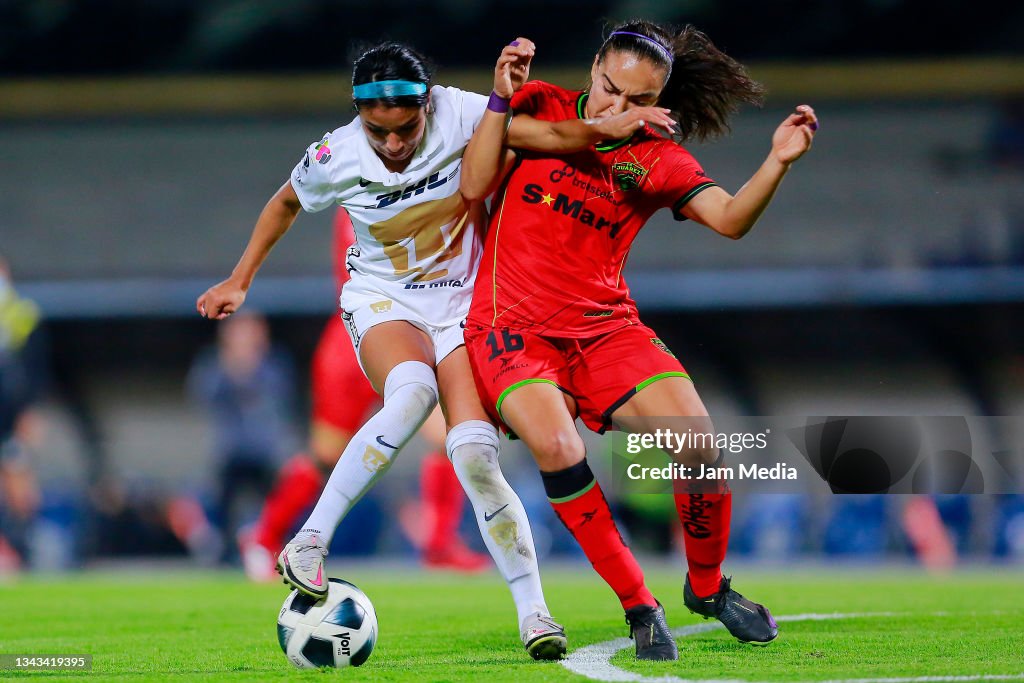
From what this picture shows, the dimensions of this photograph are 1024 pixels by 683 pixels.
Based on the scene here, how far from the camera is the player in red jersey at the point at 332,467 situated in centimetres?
743

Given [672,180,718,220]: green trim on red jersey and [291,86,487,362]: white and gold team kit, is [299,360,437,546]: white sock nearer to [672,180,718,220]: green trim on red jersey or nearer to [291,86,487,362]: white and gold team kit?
[291,86,487,362]: white and gold team kit

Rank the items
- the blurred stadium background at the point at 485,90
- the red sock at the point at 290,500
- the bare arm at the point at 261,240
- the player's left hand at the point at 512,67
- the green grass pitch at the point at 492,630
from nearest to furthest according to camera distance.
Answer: the green grass pitch at the point at 492,630
the player's left hand at the point at 512,67
the bare arm at the point at 261,240
the red sock at the point at 290,500
the blurred stadium background at the point at 485,90

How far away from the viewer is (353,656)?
367 centimetres

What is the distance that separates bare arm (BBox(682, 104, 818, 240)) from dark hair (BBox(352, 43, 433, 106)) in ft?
3.24

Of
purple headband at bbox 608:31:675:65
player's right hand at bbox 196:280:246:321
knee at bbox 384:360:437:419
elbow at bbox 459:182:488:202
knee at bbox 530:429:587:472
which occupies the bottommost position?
knee at bbox 530:429:587:472

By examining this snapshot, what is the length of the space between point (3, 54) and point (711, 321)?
8198mm

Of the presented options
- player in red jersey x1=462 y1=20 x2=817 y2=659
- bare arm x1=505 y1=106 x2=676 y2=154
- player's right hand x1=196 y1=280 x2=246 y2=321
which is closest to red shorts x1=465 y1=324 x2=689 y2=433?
player in red jersey x1=462 y1=20 x2=817 y2=659

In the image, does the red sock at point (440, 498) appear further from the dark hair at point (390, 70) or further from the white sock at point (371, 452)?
the dark hair at point (390, 70)

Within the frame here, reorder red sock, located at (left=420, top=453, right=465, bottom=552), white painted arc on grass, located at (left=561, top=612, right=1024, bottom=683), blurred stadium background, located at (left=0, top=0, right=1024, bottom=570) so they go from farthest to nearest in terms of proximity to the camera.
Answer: blurred stadium background, located at (left=0, top=0, right=1024, bottom=570) → red sock, located at (left=420, top=453, right=465, bottom=552) → white painted arc on grass, located at (left=561, top=612, right=1024, bottom=683)

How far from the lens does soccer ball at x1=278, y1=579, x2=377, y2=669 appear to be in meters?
3.63

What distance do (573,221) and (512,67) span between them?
54 centimetres

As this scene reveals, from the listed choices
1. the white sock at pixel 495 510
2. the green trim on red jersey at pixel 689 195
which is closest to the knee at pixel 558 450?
the white sock at pixel 495 510

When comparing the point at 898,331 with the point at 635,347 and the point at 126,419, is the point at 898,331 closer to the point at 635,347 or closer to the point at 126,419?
the point at 126,419

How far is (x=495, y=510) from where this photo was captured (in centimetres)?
385
